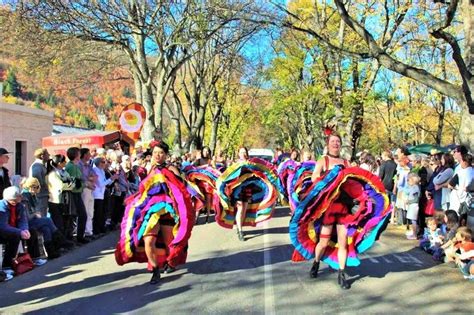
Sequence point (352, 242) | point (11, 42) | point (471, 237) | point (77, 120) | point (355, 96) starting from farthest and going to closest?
1. point (77, 120)
2. point (355, 96)
3. point (11, 42)
4. point (471, 237)
5. point (352, 242)

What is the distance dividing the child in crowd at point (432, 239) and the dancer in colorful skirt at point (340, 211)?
245cm

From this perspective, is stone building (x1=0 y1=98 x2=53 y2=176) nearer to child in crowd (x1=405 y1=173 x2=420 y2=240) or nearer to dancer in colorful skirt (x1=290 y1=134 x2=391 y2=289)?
child in crowd (x1=405 y1=173 x2=420 y2=240)

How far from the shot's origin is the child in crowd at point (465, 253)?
23.6 ft

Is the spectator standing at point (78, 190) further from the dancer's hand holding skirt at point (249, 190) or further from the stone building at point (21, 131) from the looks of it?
the stone building at point (21, 131)

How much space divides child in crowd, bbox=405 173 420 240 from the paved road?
74.7 inches

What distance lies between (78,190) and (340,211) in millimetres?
5291

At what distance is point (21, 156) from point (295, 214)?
27743 millimetres

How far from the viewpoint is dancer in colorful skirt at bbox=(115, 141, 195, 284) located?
6.85 meters

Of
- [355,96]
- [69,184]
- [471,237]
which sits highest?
[355,96]

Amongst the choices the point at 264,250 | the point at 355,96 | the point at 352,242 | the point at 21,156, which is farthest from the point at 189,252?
the point at 21,156

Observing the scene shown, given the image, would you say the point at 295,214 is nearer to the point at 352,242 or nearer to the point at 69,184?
the point at 352,242

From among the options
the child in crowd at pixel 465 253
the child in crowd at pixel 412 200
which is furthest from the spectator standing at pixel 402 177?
the child in crowd at pixel 465 253

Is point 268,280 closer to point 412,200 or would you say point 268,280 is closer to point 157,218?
point 157,218

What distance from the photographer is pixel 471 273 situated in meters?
7.09
